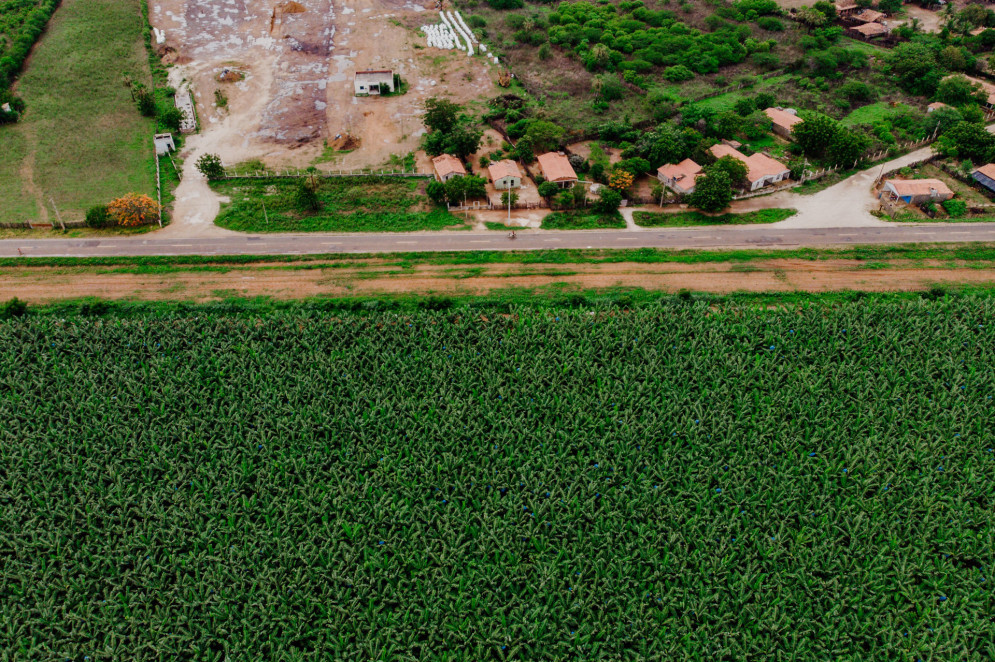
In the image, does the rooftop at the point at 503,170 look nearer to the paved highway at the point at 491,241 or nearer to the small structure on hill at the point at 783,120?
the paved highway at the point at 491,241

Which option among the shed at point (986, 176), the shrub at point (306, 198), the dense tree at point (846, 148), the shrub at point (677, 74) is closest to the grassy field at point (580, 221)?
the shrub at point (306, 198)

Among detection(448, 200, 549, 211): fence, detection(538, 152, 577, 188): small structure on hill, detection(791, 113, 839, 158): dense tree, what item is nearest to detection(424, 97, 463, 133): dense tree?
detection(538, 152, 577, 188): small structure on hill

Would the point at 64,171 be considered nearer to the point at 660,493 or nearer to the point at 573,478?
the point at 573,478

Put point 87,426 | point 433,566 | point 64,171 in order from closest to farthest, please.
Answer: point 433,566 < point 87,426 < point 64,171

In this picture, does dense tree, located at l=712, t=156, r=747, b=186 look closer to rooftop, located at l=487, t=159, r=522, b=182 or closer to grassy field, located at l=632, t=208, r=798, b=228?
grassy field, located at l=632, t=208, r=798, b=228

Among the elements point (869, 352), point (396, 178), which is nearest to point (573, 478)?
point (869, 352)

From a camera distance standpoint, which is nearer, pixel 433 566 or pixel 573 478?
pixel 433 566
